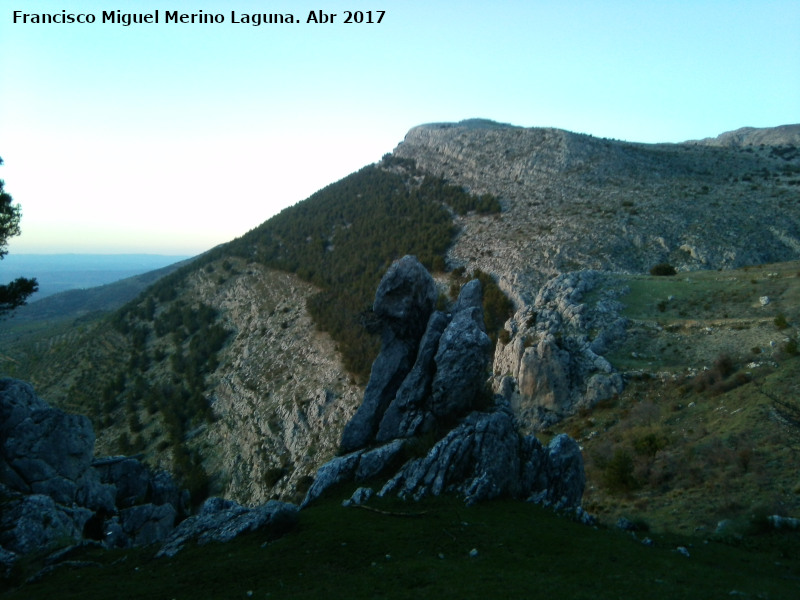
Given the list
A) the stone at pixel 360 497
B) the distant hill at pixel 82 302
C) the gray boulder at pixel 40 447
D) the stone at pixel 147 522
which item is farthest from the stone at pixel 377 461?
the distant hill at pixel 82 302

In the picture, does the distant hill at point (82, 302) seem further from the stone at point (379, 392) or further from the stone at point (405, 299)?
the stone at point (405, 299)

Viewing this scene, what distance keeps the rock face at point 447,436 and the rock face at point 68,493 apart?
14.3ft

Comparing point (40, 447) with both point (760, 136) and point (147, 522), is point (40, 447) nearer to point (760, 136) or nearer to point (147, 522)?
point (147, 522)

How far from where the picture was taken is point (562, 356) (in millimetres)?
34438

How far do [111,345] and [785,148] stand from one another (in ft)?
355

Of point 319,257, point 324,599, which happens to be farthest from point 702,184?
point 324,599

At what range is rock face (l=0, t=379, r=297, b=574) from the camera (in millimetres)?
17641

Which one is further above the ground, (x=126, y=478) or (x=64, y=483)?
(x=64, y=483)

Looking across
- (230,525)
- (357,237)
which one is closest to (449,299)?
(357,237)

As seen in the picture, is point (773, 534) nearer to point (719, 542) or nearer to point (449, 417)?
point (719, 542)

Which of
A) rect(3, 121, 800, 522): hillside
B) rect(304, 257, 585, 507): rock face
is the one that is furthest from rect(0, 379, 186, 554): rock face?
rect(3, 121, 800, 522): hillside

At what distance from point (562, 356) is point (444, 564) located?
23545 mm

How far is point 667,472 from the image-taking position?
22891 millimetres

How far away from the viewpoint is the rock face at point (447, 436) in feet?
59.7
